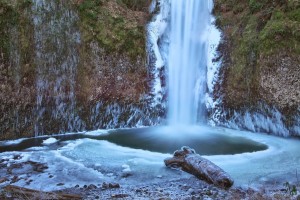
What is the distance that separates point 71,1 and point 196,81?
183 inches

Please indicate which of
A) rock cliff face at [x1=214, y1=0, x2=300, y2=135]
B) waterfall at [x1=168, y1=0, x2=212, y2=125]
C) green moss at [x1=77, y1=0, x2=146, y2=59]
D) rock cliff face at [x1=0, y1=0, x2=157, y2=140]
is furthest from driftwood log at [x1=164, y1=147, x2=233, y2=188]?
green moss at [x1=77, y1=0, x2=146, y2=59]

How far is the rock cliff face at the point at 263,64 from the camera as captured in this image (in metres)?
10.6

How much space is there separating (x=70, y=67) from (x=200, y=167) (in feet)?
19.5

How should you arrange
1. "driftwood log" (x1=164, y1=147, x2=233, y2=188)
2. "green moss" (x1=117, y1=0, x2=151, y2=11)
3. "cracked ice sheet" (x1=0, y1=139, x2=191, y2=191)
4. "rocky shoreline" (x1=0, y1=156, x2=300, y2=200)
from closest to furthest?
"rocky shoreline" (x1=0, y1=156, x2=300, y2=200) < "driftwood log" (x1=164, y1=147, x2=233, y2=188) < "cracked ice sheet" (x1=0, y1=139, x2=191, y2=191) < "green moss" (x1=117, y1=0, x2=151, y2=11)

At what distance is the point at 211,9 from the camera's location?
13.4 m

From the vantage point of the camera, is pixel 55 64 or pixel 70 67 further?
pixel 70 67

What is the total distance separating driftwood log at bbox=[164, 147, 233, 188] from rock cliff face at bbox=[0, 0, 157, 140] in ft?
14.7

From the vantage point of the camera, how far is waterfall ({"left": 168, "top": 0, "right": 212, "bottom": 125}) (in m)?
12.6

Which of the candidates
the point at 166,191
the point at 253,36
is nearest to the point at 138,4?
the point at 253,36

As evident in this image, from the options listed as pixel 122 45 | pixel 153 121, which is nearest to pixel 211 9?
pixel 122 45

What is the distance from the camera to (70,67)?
1166 cm

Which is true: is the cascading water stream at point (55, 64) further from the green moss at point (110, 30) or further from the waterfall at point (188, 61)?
the waterfall at point (188, 61)

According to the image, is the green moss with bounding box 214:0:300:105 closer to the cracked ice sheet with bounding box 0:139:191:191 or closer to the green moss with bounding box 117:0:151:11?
the green moss with bounding box 117:0:151:11

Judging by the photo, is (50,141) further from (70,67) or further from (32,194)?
(32,194)
